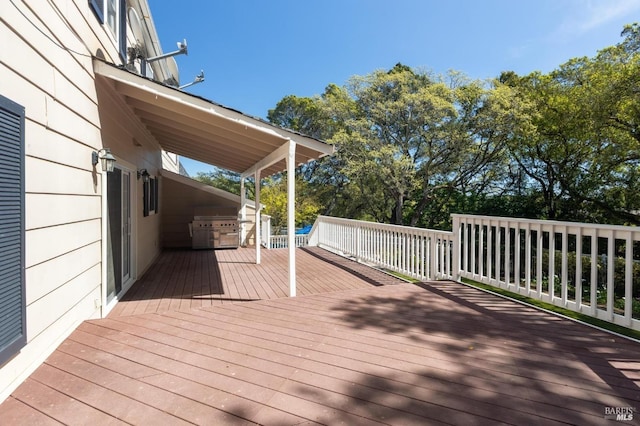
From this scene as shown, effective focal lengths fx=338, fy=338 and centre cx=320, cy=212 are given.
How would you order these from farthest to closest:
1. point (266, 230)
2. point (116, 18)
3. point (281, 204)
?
point (281, 204) < point (266, 230) < point (116, 18)

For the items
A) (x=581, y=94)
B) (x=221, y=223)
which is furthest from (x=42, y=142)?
(x=581, y=94)

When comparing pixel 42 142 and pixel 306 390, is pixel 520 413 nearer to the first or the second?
pixel 306 390

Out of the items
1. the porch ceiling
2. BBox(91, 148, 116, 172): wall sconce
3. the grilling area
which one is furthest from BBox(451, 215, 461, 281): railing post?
the grilling area

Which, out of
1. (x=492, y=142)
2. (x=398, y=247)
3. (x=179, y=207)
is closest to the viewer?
(x=398, y=247)

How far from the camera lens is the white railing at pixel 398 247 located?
503 cm

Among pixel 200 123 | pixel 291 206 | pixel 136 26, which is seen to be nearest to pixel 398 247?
pixel 291 206

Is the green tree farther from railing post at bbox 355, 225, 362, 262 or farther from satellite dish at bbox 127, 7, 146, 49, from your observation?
satellite dish at bbox 127, 7, 146, 49

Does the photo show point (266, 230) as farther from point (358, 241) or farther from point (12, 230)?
point (12, 230)

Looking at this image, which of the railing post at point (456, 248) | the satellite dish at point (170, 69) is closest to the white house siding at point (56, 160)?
the railing post at point (456, 248)

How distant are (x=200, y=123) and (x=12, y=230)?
2933 mm

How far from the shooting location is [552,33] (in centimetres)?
1340

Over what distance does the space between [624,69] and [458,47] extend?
26.2ft

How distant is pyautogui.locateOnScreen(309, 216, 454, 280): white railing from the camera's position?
16.5 ft

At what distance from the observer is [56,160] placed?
259 centimetres
